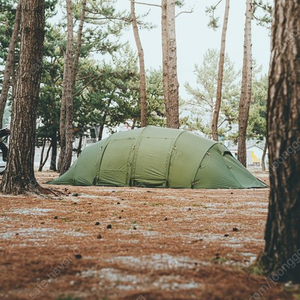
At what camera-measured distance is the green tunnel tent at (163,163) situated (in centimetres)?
1046

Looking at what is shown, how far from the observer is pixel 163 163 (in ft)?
34.8

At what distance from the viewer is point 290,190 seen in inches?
88.1

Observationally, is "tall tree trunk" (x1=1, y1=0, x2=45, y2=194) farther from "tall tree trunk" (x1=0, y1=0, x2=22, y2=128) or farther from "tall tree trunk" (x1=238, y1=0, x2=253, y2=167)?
"tall tree trunk" (x1=238, y1=0, x2=253, y2=167)

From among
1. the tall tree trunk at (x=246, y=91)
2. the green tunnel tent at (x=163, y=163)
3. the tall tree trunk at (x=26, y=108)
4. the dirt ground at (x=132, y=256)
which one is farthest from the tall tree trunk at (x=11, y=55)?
the dirt ground at (x=132, y=256)

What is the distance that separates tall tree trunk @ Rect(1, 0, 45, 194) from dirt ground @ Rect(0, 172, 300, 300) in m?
2.10

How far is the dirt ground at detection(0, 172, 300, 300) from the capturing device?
78.4 inches

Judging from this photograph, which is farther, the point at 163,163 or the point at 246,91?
the point at 246,91

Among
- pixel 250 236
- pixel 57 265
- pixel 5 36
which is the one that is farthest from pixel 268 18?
A: pixel 57 265

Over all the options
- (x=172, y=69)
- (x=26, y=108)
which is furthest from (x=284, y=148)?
(x=172, y=69)

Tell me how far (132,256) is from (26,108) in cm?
528

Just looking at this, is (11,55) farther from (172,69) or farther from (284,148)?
(284,148)

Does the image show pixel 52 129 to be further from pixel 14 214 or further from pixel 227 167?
pixel 14 214

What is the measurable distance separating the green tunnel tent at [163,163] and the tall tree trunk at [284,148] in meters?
8.05

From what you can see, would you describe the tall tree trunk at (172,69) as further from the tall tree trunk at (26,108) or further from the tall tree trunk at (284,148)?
the tall tree trunk at (284,148)
